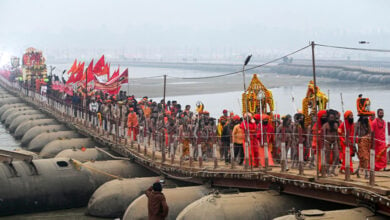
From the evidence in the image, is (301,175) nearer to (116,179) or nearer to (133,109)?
(116,179)

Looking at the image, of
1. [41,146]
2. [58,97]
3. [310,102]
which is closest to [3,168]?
[310,102]

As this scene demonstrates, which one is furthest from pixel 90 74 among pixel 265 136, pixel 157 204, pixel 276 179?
pixel 157 204

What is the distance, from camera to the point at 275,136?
2095 cm

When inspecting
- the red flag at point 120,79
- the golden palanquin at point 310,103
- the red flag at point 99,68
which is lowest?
the golden palanquin at point 310,103

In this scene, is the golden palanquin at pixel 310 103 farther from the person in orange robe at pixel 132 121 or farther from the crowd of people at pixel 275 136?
the person in orange robe at pixel 132 121

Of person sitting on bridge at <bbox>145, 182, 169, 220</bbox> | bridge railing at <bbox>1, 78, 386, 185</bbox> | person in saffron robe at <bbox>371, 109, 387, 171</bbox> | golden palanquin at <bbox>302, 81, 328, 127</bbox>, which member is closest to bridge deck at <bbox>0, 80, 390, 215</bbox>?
bridge railing at <bbox>1, 78, 386, 185</bbox>

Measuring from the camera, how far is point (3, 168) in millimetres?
23875

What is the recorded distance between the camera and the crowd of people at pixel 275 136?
17.6 metres

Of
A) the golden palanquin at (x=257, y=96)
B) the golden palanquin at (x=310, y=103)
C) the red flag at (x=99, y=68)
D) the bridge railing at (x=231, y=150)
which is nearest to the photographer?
the bridge railing at (x=231, y=150)

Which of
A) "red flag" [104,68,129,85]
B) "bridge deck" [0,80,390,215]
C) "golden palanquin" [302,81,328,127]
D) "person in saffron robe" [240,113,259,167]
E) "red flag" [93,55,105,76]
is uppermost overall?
"red flag" [93,55,105,76]

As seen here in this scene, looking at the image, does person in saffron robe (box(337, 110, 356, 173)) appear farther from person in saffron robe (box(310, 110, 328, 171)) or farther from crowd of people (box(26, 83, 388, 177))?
person in saffron robe (box(310, 110, 328, 171))

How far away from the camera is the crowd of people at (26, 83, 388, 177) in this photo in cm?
1762

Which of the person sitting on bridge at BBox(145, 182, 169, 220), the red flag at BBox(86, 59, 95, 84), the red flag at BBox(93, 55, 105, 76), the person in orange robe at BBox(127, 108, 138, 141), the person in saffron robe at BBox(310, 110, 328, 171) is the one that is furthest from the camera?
the red flag at BBox(86, 59, 95, 84)

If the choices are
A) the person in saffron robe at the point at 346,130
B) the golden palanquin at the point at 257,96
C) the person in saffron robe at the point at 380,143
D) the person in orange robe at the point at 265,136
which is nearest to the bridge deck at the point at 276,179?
the person in saffron robe at the point at 380,143
